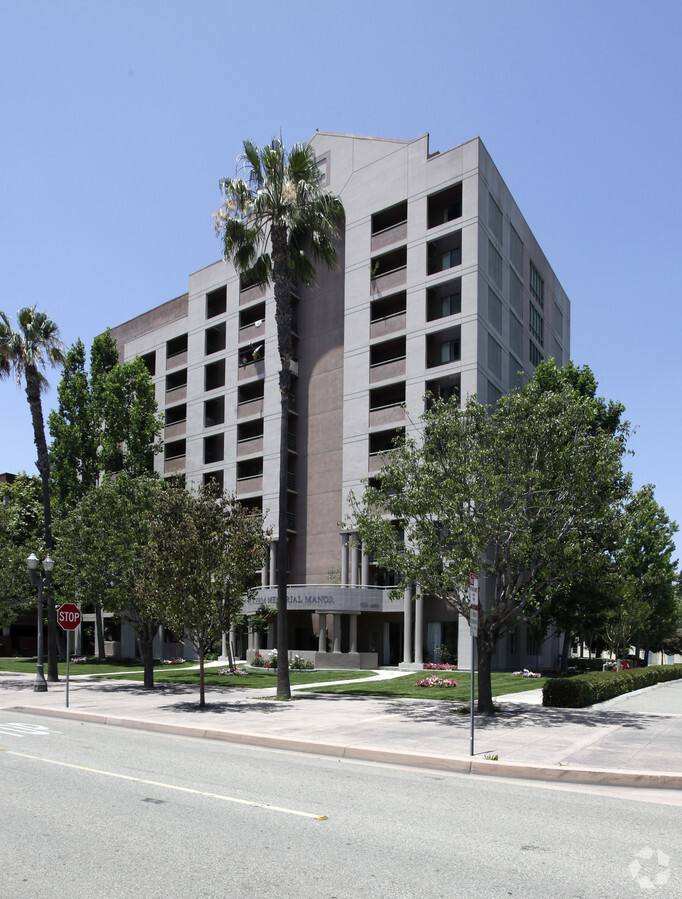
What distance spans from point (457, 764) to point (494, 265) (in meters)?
33.0

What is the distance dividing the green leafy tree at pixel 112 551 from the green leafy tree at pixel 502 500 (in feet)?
34.4

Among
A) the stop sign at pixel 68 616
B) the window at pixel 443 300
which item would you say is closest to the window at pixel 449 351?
the window at pixel 443 300

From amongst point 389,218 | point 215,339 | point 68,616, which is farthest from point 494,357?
point 68,616

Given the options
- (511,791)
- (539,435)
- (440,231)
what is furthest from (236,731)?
(440,231)

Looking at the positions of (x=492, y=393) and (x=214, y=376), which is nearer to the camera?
(x=492, y=393)

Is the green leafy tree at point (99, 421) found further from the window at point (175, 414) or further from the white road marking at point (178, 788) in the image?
the white road marking at point (178, 788)

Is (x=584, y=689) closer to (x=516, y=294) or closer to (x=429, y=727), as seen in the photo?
(x=429, y=727)

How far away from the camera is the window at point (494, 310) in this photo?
39812 mm

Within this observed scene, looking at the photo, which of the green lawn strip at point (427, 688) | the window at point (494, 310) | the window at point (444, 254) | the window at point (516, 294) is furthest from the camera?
the window at point (516, 294)

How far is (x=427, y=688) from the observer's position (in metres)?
26.7

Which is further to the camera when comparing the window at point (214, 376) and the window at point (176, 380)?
the window at point (176, 380)

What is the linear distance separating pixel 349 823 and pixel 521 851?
1.78 meters

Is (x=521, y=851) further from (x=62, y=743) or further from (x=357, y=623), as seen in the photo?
(x=357, y=623)

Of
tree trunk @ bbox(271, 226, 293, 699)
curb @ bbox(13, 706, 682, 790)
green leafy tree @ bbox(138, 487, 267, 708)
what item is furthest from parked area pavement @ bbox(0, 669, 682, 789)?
green leafy tree @ bbox(138, 487, 267, 708)
